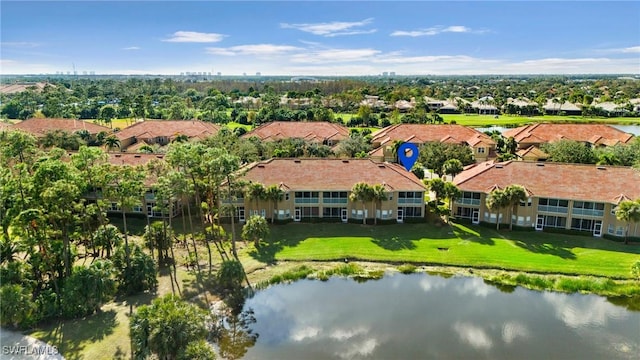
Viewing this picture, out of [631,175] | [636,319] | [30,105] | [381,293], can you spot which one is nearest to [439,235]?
[381,293]

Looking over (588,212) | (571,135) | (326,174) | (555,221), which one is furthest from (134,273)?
(571,135)

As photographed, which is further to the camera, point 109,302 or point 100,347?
point 109,302

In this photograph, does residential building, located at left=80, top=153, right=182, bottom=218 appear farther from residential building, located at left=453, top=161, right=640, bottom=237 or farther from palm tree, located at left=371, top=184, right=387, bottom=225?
residential building, located at left=453, top=161, right=640, bottom=237

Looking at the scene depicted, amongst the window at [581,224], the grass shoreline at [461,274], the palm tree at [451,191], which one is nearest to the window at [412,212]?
the palm tree at [451,191]

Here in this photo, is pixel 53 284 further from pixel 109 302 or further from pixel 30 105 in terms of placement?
pixel 30 105

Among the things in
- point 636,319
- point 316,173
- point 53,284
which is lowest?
point 636,319

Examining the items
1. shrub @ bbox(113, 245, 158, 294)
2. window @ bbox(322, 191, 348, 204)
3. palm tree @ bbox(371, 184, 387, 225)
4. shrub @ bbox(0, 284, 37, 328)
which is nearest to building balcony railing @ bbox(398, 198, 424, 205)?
palm tree @ bbox(371, 184, 387, 225)
